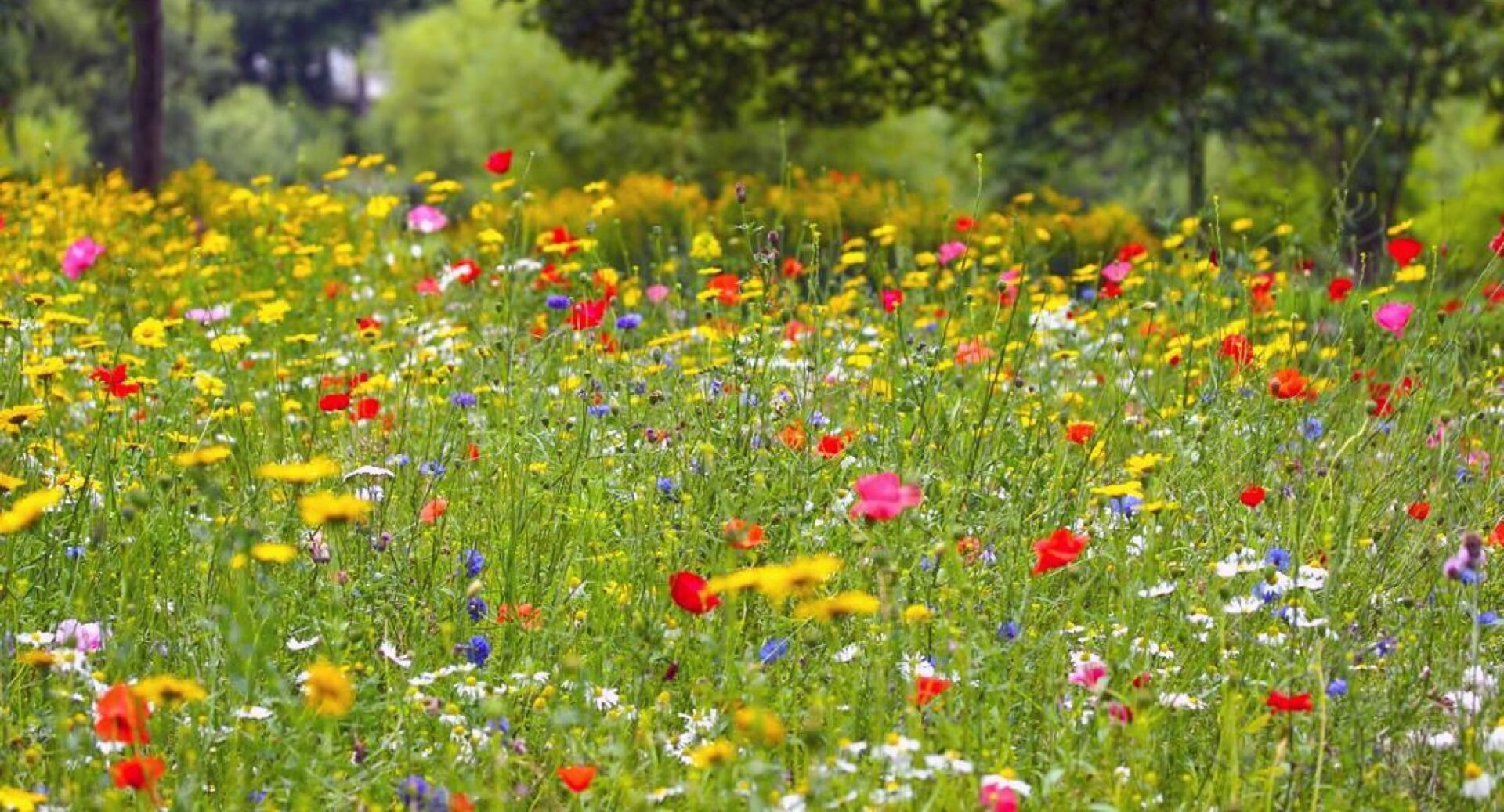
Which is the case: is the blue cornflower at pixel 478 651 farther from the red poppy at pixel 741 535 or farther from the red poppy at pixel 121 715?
the red poppy at pixel 121 715

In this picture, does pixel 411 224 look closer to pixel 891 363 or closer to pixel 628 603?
pixel 891 363

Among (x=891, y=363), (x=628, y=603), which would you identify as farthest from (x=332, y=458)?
(x=891, y=363)

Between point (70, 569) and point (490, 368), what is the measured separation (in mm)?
1719

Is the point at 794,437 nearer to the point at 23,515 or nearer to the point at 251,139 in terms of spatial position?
the point at 23,515

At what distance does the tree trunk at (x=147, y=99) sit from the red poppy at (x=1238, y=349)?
914cm

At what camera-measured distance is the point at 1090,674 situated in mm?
2459

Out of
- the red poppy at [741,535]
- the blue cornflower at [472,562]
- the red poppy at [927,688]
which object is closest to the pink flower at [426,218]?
the blue cornflower at [472,562]

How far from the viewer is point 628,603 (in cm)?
297

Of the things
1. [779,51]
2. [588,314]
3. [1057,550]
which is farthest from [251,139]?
[1057,550]

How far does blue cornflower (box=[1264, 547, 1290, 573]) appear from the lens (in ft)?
9.00

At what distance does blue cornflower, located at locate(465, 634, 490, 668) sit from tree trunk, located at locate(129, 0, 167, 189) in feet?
30.5

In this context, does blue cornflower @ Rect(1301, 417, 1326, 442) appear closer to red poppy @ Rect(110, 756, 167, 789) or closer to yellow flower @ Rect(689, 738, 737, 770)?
yellow flower @ Rect(689, 738, 737, 770)

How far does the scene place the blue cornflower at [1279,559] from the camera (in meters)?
2.74

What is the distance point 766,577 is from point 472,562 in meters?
1.18
